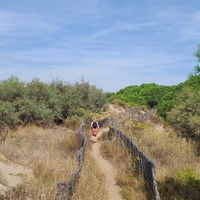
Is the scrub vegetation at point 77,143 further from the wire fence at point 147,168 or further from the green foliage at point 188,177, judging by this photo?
the wire fence at point 147,168

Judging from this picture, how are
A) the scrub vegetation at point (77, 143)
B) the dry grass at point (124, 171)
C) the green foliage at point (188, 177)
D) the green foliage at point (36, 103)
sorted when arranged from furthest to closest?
the green foliage at point (36, 103), the green foliage at point (188, 177), the dry grass at point (124, 171), the scrub vegetation at point (77, 143)

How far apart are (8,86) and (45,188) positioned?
1753cm

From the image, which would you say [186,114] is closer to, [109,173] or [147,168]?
[109,173]

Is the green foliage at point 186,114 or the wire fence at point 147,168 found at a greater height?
the green foliage at point 186,114

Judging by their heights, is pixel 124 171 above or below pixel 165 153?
below

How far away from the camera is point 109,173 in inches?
430

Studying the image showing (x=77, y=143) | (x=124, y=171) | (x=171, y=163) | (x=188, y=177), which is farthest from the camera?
(x=77, y=143)

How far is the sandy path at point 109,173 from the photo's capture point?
882cm

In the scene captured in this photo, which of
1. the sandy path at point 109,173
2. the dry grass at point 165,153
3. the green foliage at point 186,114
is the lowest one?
the sandy path at point 109,173

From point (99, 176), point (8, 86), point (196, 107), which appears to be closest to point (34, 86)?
point (8, 86)

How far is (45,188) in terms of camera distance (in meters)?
6.75

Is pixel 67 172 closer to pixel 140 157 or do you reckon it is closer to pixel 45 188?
pixel 45 188

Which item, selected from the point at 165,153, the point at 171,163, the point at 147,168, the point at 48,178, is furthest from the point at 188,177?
the point at 48,178

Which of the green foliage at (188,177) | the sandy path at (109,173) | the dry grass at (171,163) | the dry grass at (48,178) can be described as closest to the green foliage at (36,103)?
the dry grass at (171,163)
